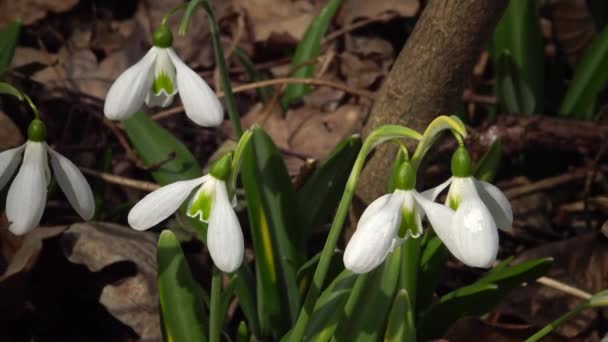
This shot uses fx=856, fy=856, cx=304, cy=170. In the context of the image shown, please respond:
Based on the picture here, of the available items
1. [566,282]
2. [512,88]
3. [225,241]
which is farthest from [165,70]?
[512,88]

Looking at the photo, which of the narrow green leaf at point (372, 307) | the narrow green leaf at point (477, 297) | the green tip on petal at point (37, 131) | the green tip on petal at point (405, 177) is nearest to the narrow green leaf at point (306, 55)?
the narrow green leaf at point (477, 297)

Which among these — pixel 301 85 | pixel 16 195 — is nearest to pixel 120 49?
pixel 301 85

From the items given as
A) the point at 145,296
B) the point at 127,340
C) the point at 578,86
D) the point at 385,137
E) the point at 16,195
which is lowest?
the point at 127,340

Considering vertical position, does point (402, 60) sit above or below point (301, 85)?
above

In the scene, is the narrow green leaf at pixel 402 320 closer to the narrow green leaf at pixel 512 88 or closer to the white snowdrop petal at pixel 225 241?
the white snowdrop petal at pixel 225 241

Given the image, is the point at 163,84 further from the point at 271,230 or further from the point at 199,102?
the point at 271,230

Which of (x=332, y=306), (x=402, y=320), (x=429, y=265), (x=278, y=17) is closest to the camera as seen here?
(x=402, y=320)

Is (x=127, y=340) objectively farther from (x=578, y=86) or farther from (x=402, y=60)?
(x=578, y=86)
